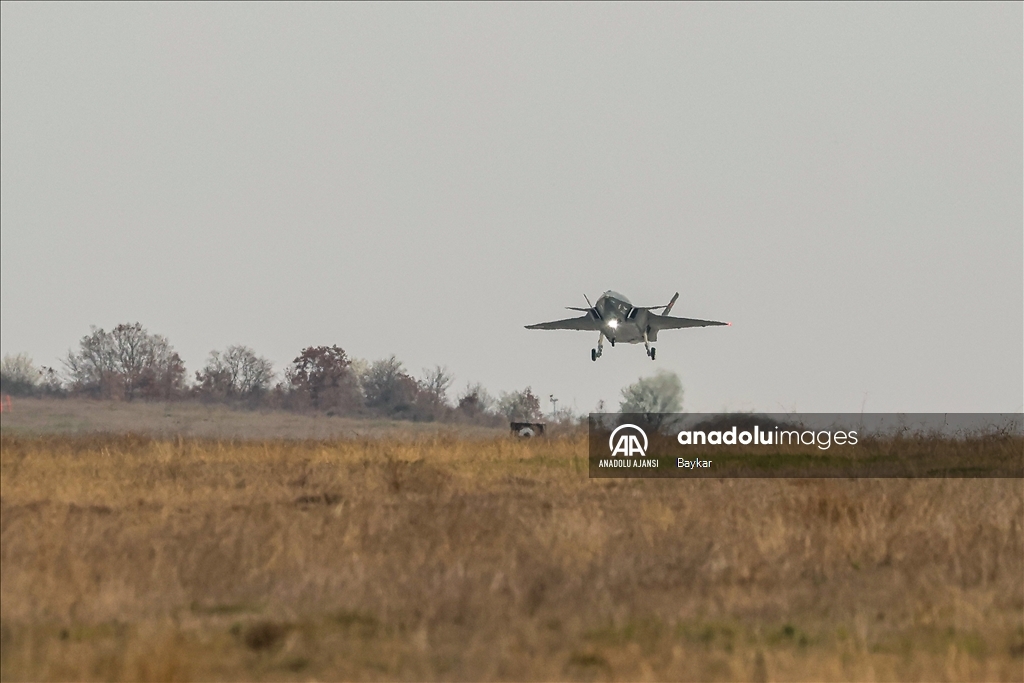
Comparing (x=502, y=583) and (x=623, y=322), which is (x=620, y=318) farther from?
(x=502, y=583)

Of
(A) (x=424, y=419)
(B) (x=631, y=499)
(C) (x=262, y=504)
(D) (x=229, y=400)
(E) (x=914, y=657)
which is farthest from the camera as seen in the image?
(A) (x=424, y=419)

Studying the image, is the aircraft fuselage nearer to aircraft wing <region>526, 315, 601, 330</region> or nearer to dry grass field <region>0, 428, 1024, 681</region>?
aircraft wing <region>526, 315, 601, 330</region>

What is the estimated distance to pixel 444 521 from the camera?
1297cm

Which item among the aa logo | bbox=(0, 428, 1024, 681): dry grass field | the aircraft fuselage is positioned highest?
the aircraft fuselage

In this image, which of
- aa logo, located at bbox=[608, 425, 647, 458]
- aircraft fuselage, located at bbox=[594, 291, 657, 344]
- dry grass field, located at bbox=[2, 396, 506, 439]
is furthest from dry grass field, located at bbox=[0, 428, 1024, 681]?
aircraft fuselage, located at bbox=[594, 291, 657, 344]

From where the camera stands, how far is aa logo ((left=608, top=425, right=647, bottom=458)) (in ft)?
A: 82.8

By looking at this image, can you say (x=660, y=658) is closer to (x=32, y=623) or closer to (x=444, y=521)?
(x=32, y=623)

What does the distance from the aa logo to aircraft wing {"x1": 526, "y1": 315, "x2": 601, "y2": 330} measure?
24.1m

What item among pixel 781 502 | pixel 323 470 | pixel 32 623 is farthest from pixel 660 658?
pixel 323 470

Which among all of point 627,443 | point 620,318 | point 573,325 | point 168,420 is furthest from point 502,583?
point 573,325

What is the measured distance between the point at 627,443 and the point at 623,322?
24.5 meters

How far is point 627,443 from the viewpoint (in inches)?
1049

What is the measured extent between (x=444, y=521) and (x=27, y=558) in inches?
175

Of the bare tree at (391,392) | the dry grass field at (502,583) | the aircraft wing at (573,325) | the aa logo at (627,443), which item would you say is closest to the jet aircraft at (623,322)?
the aircraft wing at (573,325)
